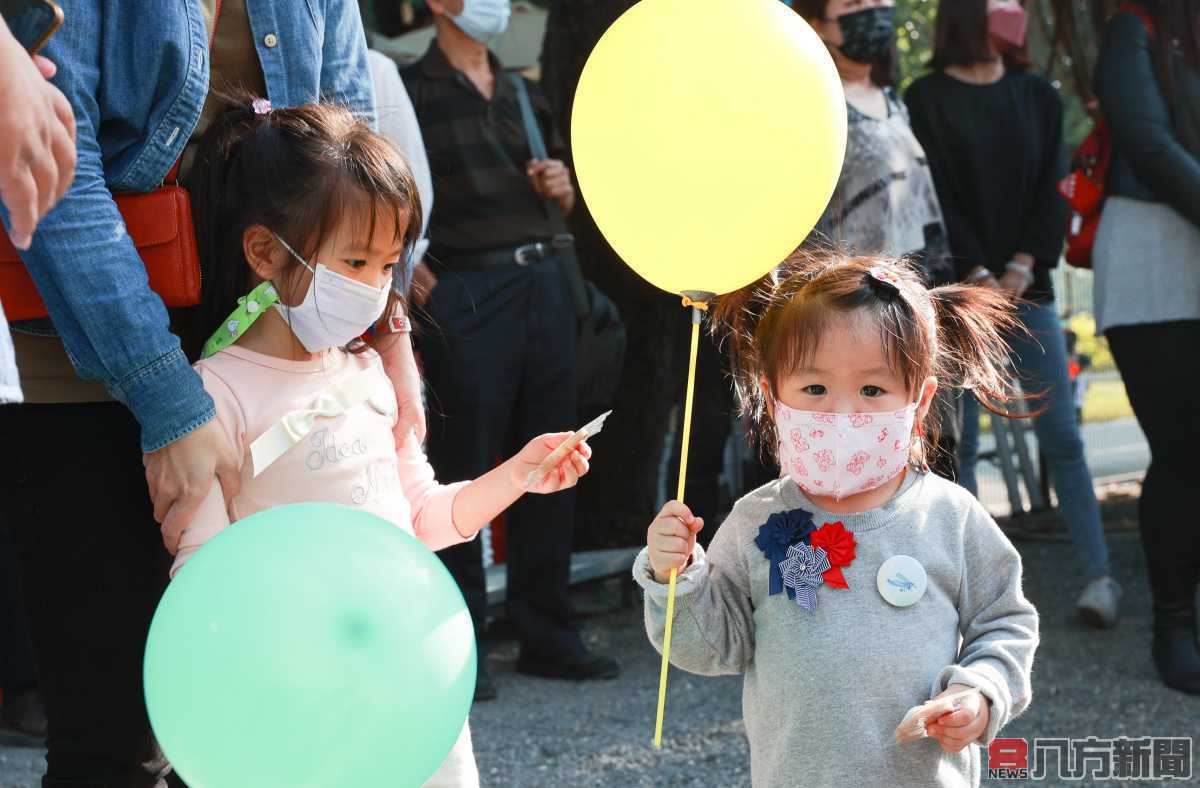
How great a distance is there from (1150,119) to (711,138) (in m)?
2.53

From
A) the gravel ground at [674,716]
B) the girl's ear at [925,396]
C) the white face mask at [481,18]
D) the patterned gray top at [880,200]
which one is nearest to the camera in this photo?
the girl's ear at [925,396]

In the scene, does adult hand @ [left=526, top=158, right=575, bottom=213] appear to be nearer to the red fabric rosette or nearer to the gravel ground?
the gravel ground

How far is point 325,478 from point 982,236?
323 cm

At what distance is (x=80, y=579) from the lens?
2.03m

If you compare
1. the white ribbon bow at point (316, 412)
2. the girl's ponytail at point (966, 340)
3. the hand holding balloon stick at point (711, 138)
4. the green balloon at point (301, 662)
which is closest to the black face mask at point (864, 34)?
the girl's ponytail at point (966, 340)

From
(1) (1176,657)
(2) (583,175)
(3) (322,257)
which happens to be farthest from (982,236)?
(3) (322,257)

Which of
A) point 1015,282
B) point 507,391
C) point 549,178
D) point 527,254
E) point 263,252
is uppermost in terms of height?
point 263,252

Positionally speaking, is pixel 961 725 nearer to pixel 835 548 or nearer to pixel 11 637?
pixel 835 548

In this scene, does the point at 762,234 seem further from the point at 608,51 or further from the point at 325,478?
the point at 325,478

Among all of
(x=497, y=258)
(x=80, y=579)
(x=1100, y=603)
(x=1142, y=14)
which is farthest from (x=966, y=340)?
(x=1100, y=603)

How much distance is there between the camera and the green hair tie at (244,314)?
215 centimetres

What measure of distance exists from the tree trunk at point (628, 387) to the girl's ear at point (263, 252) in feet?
12.6

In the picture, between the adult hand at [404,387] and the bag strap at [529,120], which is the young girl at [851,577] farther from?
the bag strap at [529,120]

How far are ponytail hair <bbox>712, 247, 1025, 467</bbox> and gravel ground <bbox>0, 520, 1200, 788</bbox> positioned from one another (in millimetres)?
1471
